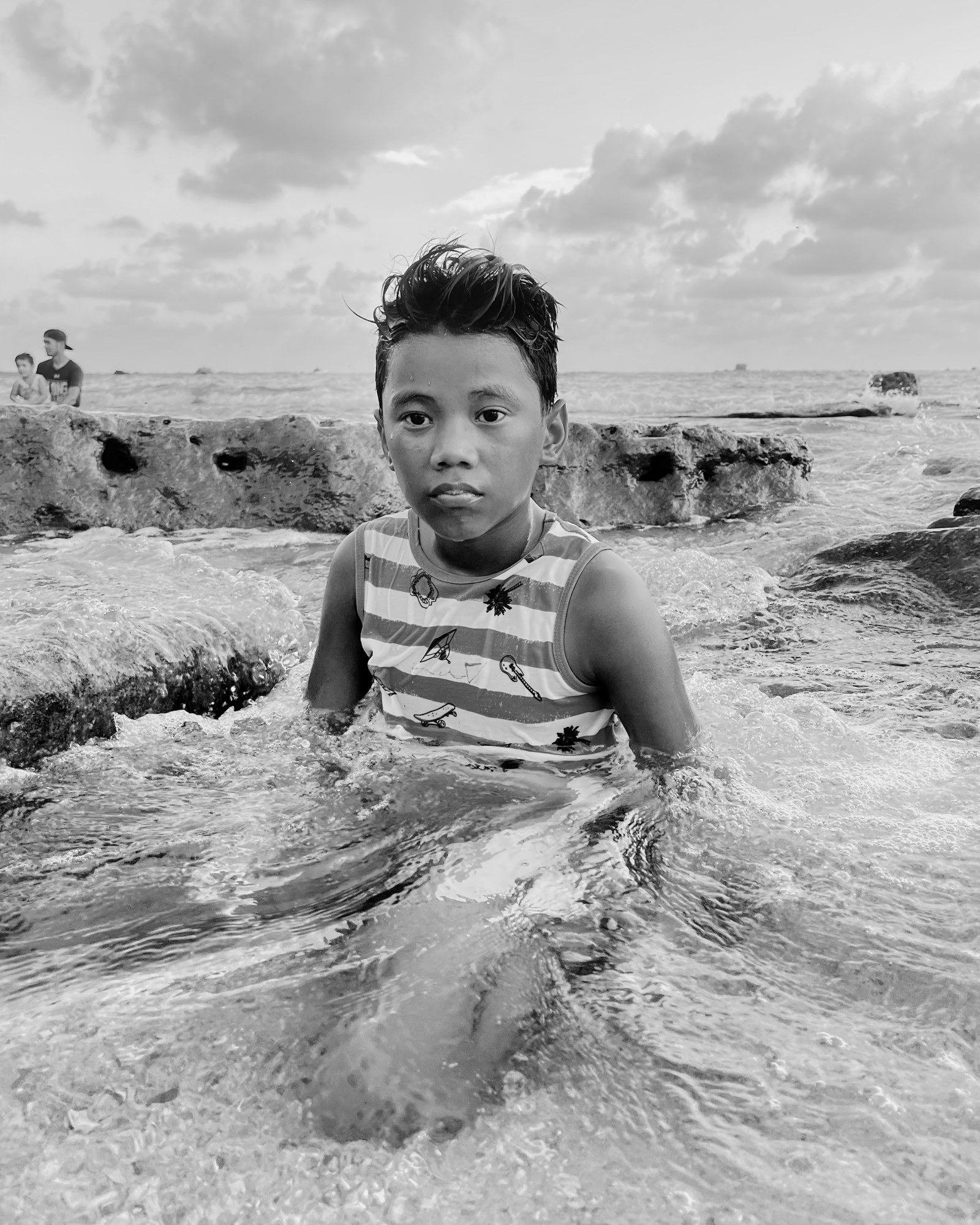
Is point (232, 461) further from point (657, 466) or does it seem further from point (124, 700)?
point (124, 700)

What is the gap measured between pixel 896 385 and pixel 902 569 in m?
17.3

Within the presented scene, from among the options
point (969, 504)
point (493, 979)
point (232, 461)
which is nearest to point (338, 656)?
point (493, 979)

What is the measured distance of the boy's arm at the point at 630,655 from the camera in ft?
7.77

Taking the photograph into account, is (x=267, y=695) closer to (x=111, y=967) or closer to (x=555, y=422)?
(x=555, y=422)

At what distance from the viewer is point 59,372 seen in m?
12.5

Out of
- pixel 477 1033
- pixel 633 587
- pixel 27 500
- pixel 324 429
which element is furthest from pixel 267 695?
pixel 27 500

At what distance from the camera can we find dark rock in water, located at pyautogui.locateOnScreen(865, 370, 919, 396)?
20.8 m

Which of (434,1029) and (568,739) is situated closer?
(434,1029)

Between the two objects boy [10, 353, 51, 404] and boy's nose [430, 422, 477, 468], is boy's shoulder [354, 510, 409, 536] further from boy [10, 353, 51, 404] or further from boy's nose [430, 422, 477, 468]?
boy [10, 353, 51, 404]

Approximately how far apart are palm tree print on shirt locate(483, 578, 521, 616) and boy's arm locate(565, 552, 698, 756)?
154 millimetres

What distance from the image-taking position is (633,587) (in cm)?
243

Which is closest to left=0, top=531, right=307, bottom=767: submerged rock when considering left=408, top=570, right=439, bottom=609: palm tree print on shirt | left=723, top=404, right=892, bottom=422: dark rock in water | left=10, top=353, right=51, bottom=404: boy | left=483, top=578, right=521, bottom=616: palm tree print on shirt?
left=408, top=570, right=439, bottom=609: palm tree print on shirt

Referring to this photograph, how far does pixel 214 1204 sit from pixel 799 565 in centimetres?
497

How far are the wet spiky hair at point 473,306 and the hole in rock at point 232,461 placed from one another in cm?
526
